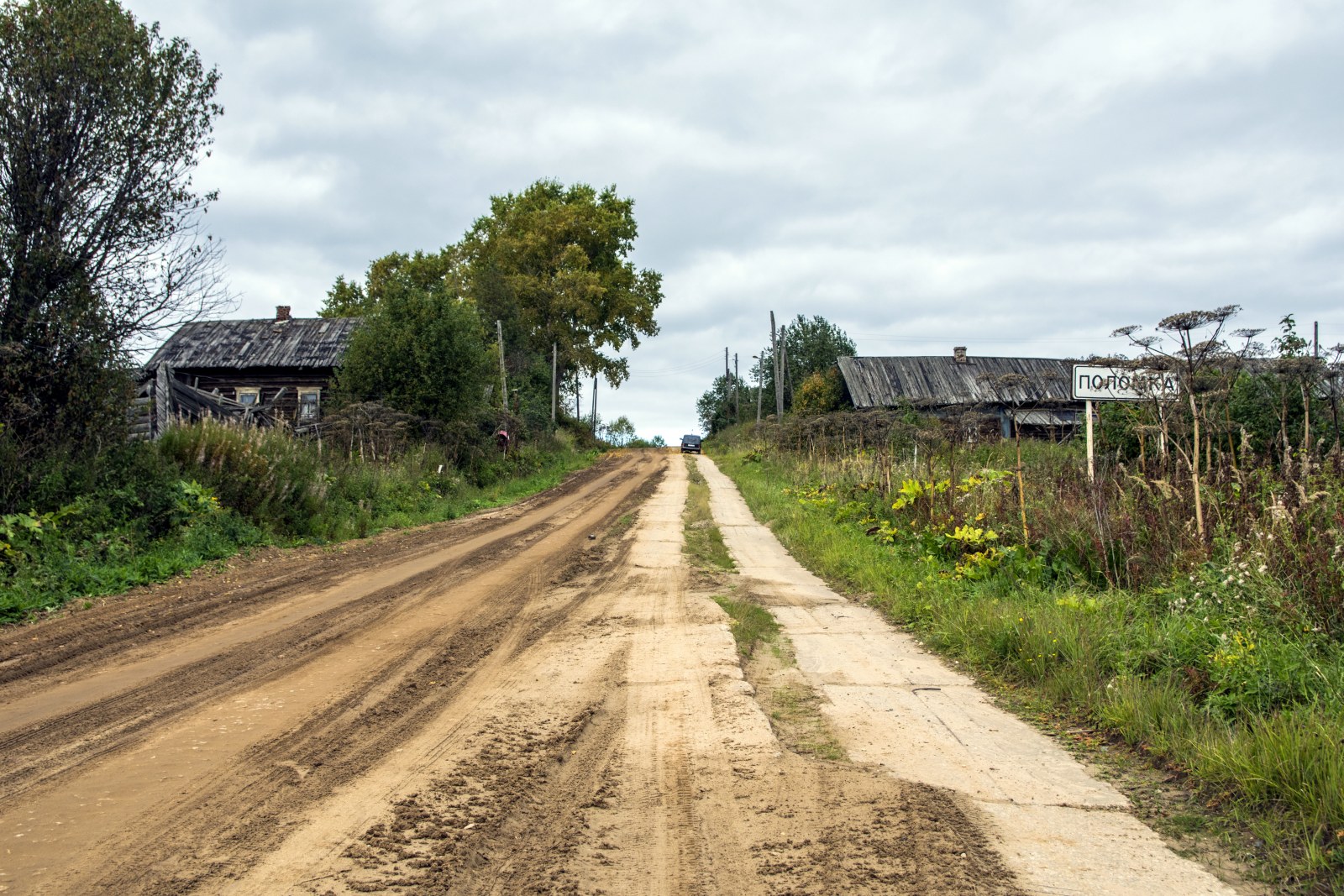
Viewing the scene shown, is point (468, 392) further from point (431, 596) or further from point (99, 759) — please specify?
point (99, 759)

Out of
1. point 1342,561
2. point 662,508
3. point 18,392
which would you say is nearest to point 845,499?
point 662,508

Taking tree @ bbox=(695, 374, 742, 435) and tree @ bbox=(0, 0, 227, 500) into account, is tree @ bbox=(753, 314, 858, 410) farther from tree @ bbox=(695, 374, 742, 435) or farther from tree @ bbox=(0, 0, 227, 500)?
tree @ bbox=(0, 0, 227, 500)

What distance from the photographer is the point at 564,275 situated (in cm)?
5241

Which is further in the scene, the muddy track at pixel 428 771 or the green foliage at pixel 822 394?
the green foliage at pixel 822 394

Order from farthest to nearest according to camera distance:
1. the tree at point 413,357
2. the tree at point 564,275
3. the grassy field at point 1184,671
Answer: the tree at point 564,275 < the tree at point 413,357 < the grassy field at point 1184,671

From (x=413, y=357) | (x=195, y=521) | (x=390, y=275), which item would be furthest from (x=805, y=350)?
(x=195, y=521)

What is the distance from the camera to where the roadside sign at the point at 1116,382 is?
7.67 meters

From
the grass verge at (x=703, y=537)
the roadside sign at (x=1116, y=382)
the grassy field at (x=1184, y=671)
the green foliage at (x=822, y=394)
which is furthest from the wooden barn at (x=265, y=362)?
the roadside sign at (x=1116, y=382)

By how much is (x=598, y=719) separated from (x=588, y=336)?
5139 cm

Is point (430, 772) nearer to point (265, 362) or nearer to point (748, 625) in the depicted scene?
point (748, 625)

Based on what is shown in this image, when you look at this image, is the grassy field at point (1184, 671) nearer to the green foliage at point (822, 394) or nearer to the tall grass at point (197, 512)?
the tall grass at point (197, 512)

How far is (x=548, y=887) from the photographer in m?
3.11

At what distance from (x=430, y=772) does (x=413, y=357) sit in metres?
23.8

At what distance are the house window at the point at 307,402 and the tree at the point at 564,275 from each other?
13905 mm
